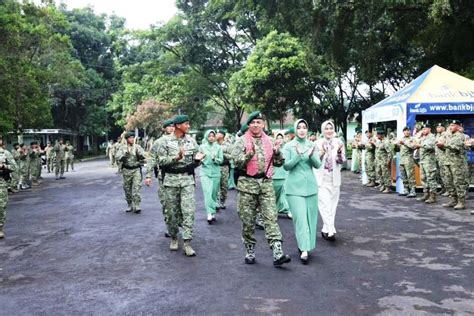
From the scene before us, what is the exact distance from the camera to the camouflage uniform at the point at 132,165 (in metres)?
10.9

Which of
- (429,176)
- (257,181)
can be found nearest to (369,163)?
(429,176)

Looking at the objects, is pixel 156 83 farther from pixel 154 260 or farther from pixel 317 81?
pixel 154 260

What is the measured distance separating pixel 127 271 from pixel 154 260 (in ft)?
1.90

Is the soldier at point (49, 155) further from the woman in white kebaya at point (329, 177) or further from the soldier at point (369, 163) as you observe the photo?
the woman in white kebaya at point (329, 177)

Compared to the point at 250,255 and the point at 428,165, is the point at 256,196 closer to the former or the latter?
the point at 250,255

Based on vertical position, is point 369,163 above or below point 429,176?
above

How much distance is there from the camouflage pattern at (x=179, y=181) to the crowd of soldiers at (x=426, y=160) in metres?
6.49

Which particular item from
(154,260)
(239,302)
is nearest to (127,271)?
(154,260)

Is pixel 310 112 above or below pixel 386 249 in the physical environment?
above

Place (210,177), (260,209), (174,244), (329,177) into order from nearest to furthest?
(260,209)
(174,244)
(329,177)
(210,177)

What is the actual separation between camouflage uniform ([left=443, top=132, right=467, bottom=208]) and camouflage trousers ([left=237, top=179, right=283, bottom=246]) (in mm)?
6273

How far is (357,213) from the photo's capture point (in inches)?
424

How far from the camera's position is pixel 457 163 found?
1109 cm

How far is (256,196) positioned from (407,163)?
802 centimetres
